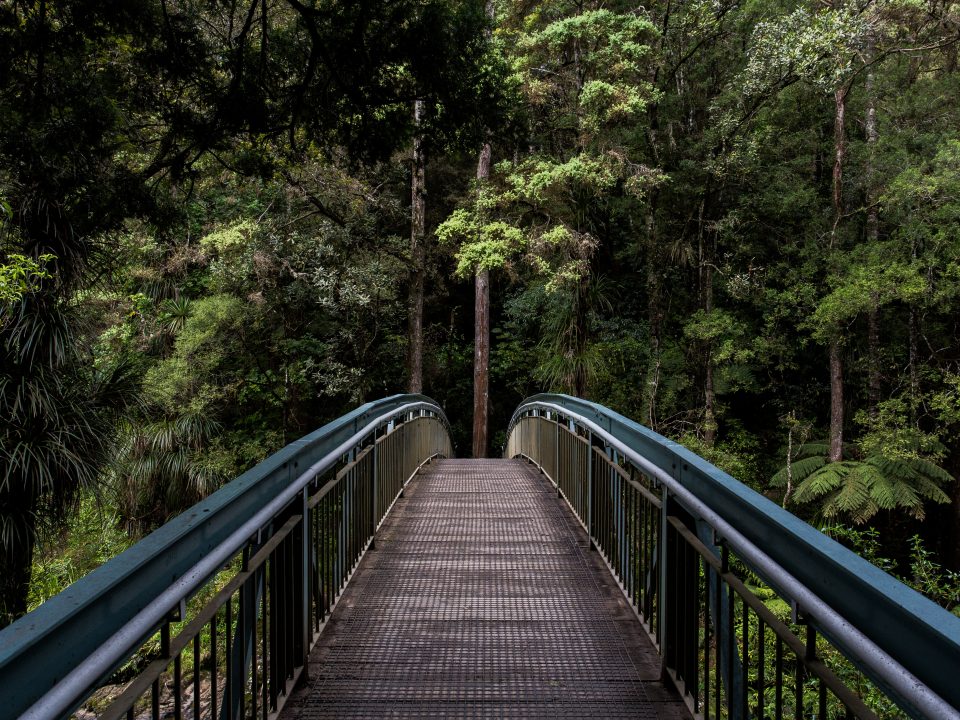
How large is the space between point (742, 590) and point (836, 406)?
13.4 metres

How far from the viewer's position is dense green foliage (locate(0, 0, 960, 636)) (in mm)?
6414

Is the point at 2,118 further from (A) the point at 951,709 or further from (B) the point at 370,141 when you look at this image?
(A) the point at 951,709

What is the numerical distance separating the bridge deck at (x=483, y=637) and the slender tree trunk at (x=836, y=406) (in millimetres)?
10007

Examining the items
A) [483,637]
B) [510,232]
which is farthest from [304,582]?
A: [510,232]

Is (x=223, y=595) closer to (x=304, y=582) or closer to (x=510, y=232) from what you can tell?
(x=304, y=582)

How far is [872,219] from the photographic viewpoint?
14516mm

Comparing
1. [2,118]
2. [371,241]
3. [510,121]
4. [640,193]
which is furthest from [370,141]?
[371,241]

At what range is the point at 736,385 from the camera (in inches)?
685

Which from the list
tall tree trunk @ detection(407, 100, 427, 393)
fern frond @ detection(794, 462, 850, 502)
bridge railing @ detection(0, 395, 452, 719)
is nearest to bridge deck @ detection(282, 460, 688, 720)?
bridge railing @ detection(0, 395, 452, 719)

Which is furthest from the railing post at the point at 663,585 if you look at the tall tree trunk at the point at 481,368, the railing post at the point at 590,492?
the tall tree trunk at the point at 481,368

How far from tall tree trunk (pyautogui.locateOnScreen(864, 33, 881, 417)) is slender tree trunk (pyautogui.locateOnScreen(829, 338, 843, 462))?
2.10 ft

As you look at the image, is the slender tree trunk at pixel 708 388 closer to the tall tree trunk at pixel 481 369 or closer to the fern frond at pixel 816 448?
the fern frond at pixel 816 448

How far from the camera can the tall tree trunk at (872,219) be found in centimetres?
1409

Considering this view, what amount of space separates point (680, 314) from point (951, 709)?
18.4 meters
